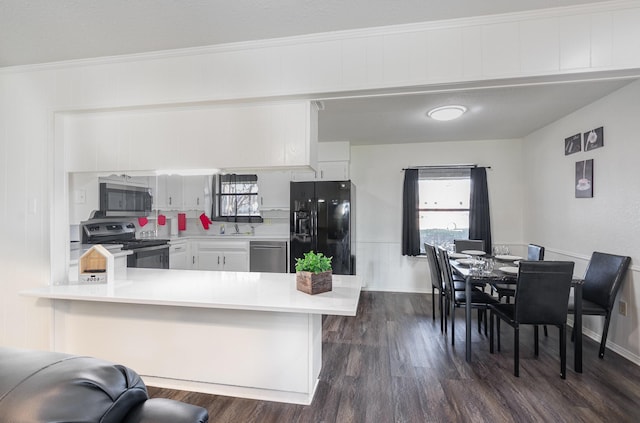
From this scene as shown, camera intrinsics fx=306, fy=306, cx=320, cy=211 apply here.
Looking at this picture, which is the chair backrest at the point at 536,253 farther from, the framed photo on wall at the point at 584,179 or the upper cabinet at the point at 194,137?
the upper cabinet at the point at 194,137

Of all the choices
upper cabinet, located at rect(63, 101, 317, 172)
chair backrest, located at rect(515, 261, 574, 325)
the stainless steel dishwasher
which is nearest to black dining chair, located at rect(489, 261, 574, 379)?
chair backrest, located at rect(515, 261, 574, 325)

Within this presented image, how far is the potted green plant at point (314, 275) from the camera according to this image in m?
2.02

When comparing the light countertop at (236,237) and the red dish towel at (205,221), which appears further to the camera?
the red dish towel at (205,221)

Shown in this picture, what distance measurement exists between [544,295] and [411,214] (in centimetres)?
264

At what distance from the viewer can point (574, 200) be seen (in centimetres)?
354

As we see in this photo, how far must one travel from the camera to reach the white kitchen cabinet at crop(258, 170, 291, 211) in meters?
5.16

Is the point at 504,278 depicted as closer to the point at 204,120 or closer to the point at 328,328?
the point at 328,328

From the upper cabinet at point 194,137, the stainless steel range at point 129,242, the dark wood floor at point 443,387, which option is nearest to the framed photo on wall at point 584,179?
the dark wood floor at point 443,387

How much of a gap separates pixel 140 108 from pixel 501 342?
3.89 m

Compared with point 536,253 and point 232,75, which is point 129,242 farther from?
point 536,253

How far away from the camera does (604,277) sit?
284 centimetres

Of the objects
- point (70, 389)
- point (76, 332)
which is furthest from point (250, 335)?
point (70, 389)

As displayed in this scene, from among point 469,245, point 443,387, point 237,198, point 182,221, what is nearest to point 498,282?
point 443,387

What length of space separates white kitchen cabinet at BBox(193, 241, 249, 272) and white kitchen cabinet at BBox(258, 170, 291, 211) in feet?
2.52
